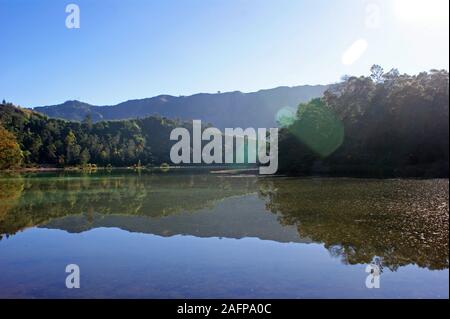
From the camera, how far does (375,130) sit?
56.7 metres

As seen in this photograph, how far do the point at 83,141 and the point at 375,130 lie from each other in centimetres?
13237

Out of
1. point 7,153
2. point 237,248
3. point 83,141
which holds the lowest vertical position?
point 237,248

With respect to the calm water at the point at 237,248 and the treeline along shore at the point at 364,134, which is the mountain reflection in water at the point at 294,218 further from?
the treeline along shore at the point at 364,134

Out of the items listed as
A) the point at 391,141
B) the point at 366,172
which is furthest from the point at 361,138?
the point at 391,141

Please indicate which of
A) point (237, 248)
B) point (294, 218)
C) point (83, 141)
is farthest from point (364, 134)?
point (83, 141)

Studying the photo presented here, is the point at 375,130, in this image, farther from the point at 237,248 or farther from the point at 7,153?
the point at 7,153

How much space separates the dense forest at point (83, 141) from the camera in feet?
489

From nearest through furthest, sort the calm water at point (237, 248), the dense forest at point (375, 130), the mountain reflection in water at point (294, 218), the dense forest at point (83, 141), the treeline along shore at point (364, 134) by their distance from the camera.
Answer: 1. the calm water at point (237, 248)
2. the mountain reflection in water at point (294, 218)
3. the dense forest at point (375, 130)
4. the treeline along shore at point (364, 134)
5. the dense forest at point (83, 141)

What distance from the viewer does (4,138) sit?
318ft

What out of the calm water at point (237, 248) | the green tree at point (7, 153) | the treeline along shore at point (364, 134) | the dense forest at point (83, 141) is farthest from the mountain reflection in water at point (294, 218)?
the dense forest at point (83, 141)

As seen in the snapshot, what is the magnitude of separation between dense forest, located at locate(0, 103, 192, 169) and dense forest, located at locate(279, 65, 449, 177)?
8924 centimetres

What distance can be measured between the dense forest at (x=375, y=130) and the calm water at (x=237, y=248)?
429 inches

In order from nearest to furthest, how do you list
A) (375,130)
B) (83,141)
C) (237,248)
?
(237,248) → (375,130) → (83,141)
